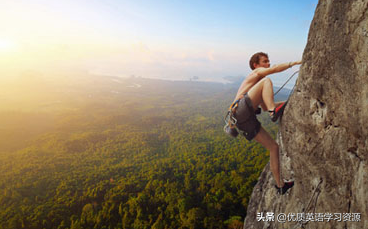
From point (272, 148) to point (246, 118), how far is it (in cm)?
147

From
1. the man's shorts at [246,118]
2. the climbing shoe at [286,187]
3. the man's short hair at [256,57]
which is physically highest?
the man's short hair at [256,57]

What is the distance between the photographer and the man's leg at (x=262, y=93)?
4.54 m

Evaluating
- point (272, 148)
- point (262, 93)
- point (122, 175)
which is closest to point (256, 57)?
point (262, 93)

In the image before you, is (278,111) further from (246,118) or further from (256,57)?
(256,57)

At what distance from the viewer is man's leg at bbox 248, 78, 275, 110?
4.54m

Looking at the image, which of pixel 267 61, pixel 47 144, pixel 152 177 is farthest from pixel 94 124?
pixel 267 61

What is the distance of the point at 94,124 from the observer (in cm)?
13625

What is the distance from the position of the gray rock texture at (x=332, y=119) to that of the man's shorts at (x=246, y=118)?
107 cm

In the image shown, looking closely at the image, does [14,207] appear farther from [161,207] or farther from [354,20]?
[354,20]

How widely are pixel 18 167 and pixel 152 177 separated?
62.2 metres

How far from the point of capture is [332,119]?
13.1ft

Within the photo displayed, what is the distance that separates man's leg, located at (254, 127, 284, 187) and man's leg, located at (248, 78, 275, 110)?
834 mm

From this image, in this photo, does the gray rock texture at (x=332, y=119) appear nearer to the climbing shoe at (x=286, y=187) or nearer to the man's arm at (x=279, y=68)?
the climbing shoe at (x=286, y=187)

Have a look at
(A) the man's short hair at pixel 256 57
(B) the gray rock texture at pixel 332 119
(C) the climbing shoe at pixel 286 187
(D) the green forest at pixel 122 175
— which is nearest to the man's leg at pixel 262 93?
(A) the man's short hair at pixel 256 57
